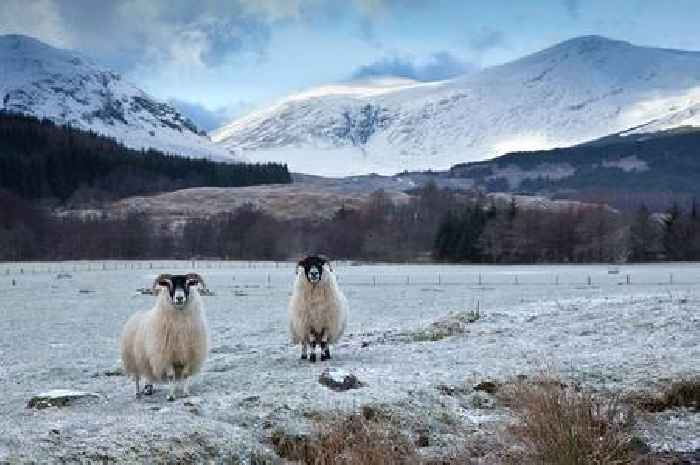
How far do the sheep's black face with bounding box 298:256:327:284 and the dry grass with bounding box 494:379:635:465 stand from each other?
8.93 metres

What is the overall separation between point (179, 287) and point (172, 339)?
108cm

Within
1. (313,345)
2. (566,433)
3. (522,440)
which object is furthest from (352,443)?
(313,345)

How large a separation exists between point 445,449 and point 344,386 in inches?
119

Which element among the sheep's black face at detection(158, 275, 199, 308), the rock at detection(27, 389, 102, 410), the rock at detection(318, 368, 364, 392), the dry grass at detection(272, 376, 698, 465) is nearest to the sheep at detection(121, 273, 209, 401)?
the sheep's black face at detection(158, 275, 199, 308)

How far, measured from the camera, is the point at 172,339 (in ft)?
55.0

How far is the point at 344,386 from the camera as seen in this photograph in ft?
52.2

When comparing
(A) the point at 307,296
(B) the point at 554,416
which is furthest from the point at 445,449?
(A) the point at 307,296

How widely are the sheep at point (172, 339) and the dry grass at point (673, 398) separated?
8362 millimetres

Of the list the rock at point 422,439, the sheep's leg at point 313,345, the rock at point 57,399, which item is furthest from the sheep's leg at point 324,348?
the rock at point 422,439

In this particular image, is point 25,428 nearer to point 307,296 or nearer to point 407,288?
point 307,296

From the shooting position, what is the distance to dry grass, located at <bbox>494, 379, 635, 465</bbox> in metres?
10.8

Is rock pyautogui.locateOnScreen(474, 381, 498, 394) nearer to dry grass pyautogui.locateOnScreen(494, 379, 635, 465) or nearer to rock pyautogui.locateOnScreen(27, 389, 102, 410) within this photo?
dry grass pyautogui.locateOnScreen(494, 379, 635, 465)

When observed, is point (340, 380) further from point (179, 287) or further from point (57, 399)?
point (57, 399)

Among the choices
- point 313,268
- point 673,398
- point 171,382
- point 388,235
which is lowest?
point 673,398
